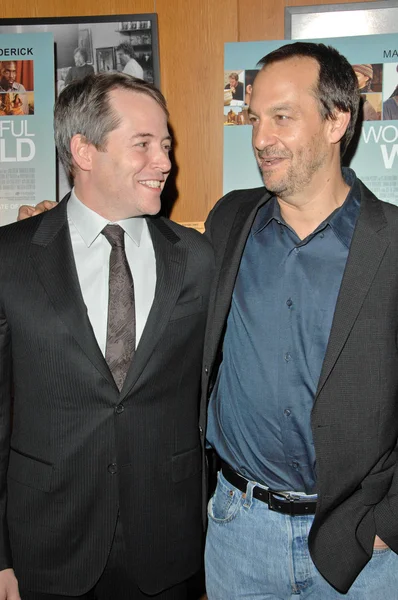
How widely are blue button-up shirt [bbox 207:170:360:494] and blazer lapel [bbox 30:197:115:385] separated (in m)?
0.41

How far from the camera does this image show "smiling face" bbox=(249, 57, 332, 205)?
1.88m

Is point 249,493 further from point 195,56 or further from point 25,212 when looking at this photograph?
point 195,56

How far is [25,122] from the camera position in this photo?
8.57 ft

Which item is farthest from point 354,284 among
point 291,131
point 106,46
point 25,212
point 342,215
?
point 106,46

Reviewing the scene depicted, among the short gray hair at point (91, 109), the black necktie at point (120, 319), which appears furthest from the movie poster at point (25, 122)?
the black necktie at point (120, 319)

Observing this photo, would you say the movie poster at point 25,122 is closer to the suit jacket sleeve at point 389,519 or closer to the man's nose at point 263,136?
the man's nose at point 263,136

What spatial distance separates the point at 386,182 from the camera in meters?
→ 2.48

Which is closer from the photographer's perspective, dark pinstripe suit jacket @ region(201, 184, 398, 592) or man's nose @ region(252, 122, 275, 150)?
dark pinstripe suit jacket @ region(201, 184, 398, 592)

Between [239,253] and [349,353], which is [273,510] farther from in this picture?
[239,253]

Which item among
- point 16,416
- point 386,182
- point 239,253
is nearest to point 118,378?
point 16,416

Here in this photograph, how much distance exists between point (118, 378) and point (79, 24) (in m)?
1.57

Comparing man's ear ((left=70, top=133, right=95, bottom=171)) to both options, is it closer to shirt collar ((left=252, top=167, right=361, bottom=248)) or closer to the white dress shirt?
the white dress shirt

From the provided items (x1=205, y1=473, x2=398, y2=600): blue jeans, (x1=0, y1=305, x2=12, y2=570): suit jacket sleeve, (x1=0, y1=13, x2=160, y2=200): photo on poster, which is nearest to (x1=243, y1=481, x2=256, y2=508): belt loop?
Answer: (x1=205, y1=473, x2=398, y2=600): blue jeans

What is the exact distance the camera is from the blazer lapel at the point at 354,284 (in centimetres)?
173
